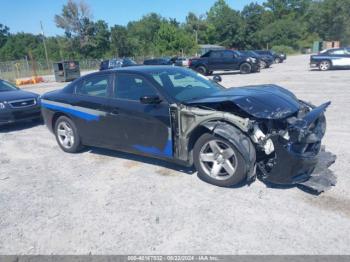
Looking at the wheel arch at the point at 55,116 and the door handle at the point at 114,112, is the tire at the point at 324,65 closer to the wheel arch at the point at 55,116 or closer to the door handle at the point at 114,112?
the wheel arch at the point at 55,116

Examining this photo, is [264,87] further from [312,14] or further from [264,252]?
[312,14]

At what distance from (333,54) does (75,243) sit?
72.4 feet

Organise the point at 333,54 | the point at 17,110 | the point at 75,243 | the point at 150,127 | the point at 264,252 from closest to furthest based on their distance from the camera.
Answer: the point at 264,252 → the point at 75,243 → the point at 150,127 → the point at 17,110 → the point at 333,54

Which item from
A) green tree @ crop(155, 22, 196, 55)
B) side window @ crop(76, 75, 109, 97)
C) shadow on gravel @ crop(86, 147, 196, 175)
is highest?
green tree @ crop(155, 22, 196, 55)

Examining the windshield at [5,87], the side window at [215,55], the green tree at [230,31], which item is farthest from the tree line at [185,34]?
the windshield at [5,87]

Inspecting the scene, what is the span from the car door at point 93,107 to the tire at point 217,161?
1738 millimetres

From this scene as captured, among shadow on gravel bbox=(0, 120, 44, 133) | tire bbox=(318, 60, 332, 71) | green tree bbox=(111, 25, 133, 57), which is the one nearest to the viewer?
shadow on gravel bbox=(0, 120, 44, 133)

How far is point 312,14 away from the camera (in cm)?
9112

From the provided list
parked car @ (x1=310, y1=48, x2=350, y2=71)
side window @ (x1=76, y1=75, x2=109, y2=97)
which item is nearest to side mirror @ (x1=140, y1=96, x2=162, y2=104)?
side window @ (x1=76, y1=75, x2=109, y2=97)

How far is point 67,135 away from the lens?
19.7ft

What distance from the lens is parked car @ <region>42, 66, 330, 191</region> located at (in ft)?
12.5

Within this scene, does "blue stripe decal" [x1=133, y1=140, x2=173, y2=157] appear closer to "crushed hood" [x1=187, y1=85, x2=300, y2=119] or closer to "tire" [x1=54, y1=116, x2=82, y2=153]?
"crushed hood" [x1=187, y1=85, x2=300, y2=119]

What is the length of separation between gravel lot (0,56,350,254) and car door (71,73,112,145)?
0.50 m

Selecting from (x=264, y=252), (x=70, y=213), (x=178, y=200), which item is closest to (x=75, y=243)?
(x=70, y=213)
